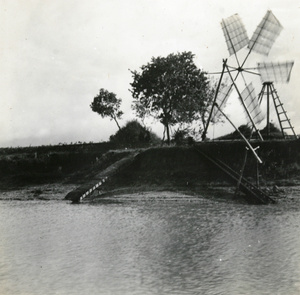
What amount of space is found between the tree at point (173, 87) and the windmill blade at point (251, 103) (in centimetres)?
1173

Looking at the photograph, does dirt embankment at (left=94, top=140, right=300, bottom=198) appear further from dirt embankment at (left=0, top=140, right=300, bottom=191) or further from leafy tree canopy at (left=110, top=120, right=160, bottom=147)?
leafy tree canopy at (left=110, top=120, right=160, bottom=147)

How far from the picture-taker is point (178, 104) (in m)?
37.2

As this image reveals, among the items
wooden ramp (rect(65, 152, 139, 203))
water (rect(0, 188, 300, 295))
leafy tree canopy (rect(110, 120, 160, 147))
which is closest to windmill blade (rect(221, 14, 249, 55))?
water (rect(0, 188, 300, 295))

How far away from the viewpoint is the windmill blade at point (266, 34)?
21.3 m

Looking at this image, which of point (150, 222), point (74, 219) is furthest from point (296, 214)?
point (74, 219)

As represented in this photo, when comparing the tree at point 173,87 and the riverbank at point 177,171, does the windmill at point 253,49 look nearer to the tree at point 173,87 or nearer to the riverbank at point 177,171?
the riverbank at point 177,171

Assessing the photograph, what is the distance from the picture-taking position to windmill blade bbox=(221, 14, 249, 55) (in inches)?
897

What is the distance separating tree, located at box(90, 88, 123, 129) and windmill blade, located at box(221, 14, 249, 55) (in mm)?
24776

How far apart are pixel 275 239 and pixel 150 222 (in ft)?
16.7

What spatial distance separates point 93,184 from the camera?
82.2 feet

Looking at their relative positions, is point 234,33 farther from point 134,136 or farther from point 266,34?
point 134,136

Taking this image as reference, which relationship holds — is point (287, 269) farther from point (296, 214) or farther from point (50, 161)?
point (50, 161)

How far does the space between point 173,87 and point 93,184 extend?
14.5 m

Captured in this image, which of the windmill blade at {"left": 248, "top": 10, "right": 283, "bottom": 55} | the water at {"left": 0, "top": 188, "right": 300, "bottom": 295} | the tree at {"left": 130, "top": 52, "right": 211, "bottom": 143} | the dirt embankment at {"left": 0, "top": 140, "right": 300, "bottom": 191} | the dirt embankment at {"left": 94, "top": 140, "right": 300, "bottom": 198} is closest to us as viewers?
the water at {"left": 0, "top": 188, "right": 300, "bottom": 295}
